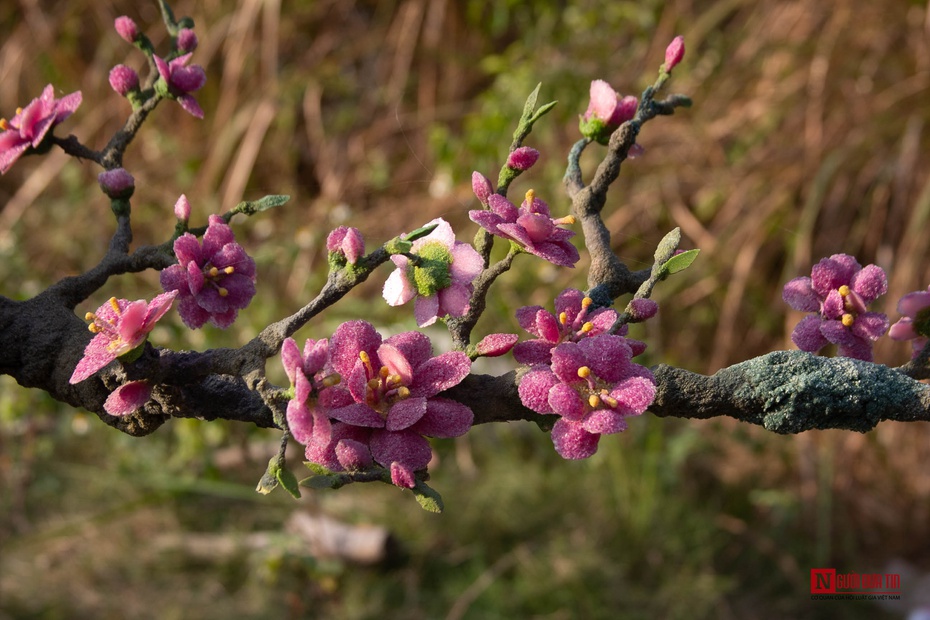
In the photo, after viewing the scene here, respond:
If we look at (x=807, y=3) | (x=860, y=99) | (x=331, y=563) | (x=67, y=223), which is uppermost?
(x=807, y=3)

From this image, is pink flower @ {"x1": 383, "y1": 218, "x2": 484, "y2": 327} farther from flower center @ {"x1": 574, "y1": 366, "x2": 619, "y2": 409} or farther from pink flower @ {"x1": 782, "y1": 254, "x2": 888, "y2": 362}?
pink flower @ {"x1": 782, "y1": 254, "x2": 888, "y2": 362}

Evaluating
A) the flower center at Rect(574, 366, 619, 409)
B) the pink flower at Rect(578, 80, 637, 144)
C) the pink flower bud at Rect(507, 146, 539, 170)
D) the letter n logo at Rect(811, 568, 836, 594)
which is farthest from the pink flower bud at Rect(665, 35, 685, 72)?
the letter n logo at Rect(811, 568, 836, 594)

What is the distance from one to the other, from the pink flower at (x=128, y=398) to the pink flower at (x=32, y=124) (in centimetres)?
20

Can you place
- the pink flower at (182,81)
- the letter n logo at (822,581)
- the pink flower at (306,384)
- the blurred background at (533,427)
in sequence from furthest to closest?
the blurred background at (533,427)
the letter n logo at (822,581)
the pink flower at (182,81)
the pink flower at (306,384)

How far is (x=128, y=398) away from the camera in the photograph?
1.46 feet

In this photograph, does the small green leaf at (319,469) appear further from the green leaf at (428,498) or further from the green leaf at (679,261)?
the green leaf at (679,261)

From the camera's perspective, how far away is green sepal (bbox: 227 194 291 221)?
1.63 feet

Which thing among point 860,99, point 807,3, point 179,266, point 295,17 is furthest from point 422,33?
point 179,266

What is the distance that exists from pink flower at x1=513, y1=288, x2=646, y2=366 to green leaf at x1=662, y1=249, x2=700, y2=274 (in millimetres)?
40

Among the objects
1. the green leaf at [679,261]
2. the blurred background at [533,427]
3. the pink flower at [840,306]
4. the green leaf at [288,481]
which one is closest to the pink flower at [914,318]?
the pink flower at [840,306]

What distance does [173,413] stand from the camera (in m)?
0.48

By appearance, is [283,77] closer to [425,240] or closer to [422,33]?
[422,33]

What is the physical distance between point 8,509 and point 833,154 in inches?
90.4

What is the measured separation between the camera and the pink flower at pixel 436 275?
1.49ft
